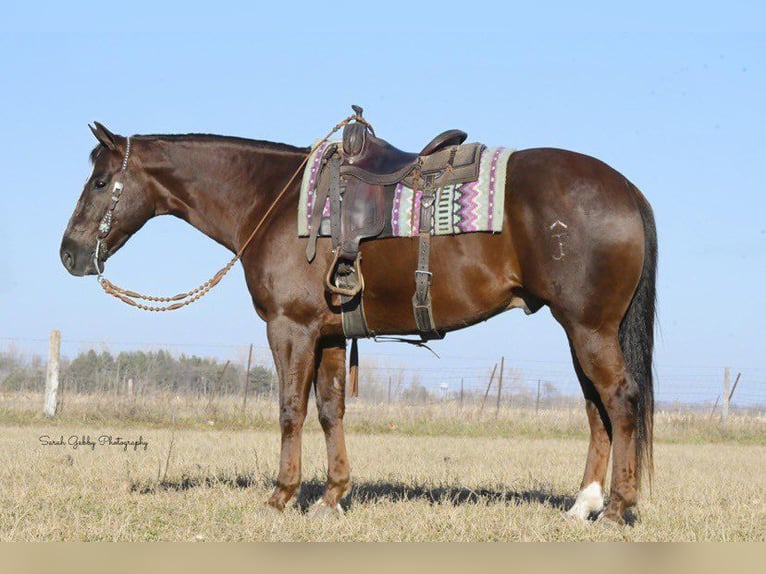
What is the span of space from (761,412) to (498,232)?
23413 mm

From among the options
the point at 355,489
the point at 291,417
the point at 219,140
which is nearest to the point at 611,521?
the point at 291,417

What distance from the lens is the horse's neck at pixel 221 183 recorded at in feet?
24.8

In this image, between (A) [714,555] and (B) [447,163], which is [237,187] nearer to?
(B) [447,163]

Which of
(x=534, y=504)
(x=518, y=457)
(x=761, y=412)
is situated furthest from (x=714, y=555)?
(x=761, y=412)

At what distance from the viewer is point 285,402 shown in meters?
6.94

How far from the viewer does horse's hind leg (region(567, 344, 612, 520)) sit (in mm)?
6621

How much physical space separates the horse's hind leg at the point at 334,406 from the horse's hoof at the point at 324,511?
0.17 metres

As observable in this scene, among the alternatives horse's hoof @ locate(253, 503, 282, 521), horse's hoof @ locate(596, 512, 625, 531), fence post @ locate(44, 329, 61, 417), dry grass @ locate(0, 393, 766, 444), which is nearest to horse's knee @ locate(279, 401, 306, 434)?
horse's hoof @ locate(253, 503, 282, 521)

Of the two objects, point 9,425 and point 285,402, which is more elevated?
point 285,402

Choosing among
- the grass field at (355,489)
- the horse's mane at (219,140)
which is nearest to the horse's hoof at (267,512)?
the grass field at (355,489)

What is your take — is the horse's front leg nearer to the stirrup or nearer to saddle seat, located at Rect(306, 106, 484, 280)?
the stirrup

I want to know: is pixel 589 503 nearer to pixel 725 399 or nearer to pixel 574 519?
pixel 574 519

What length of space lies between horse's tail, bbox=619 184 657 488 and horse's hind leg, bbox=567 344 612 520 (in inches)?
13.0

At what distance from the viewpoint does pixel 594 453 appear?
6762 mm
